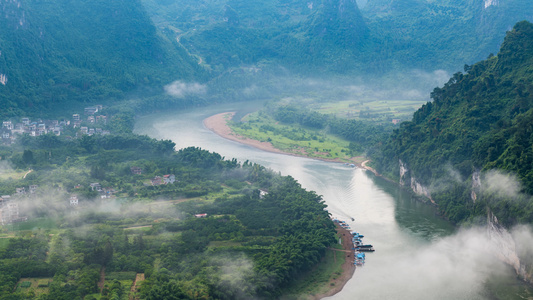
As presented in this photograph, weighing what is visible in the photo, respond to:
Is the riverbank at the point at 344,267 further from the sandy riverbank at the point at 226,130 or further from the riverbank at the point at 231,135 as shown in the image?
the sandy riverbank at the point at 226,130

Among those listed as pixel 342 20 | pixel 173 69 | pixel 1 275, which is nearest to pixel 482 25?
pixel 342 20

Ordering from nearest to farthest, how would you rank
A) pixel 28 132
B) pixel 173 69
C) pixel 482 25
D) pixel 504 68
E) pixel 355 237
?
pixel 355 237, pixel 504 68, pixel 28 132, pixel 173 69, pixel 482 25

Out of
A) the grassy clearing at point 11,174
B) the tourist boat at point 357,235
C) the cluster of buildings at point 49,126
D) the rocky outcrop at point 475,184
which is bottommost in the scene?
the tourist boat at point 357,235

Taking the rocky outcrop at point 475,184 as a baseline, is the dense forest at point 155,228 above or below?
below

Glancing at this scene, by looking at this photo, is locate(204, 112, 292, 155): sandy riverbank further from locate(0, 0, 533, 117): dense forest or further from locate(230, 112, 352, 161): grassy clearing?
locate(0, 0, 533, 117): dense forest

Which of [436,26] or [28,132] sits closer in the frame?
[28,132]

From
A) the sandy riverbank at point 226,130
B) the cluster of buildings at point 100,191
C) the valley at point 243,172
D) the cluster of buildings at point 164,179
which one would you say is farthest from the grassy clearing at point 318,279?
the sandy riverbank at point 226,130

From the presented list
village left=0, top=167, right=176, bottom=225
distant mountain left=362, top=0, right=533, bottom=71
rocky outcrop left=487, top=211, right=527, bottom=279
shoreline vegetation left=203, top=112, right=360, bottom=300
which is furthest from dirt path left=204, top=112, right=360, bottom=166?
distant mountain left=362, top=0, right=533, bottom=71

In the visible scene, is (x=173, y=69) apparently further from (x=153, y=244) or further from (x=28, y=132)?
(x=153, y=244)
